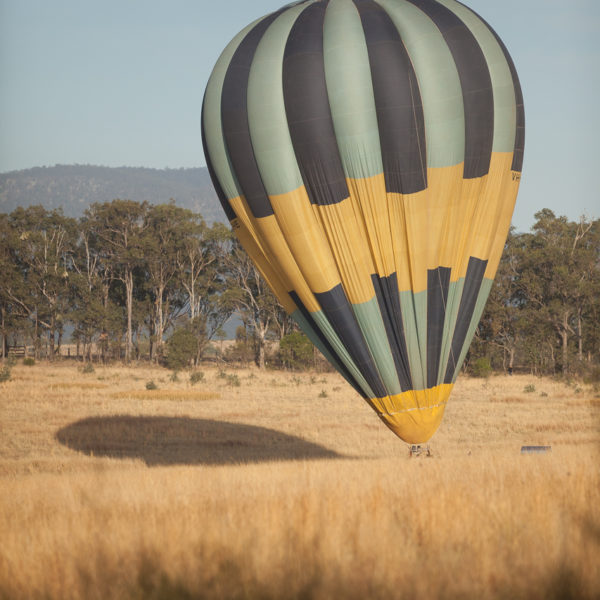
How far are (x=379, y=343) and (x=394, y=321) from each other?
414 mm

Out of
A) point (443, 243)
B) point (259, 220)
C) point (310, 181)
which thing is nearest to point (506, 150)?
point (443, 243)

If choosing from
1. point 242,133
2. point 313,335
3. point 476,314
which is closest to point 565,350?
point 476,314

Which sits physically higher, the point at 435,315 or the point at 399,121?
the point at 399,121

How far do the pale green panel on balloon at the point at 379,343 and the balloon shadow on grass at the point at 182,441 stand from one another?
17.3 ft

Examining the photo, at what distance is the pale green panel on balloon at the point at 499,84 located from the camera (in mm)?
12391

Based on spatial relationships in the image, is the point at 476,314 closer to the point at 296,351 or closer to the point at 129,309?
the point at 296,351

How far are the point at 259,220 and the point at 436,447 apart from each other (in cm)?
818

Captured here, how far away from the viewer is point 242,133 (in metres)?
12.3

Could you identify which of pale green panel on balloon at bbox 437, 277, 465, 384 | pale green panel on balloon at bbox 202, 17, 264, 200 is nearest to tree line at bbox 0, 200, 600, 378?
pale green panel on balloon at bbox 437, 277, 465, 384

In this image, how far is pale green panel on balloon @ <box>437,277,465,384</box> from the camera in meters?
12.3

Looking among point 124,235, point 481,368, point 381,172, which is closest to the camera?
point 381,172

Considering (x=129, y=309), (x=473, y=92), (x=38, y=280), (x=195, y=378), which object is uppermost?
(x=38, y=280)

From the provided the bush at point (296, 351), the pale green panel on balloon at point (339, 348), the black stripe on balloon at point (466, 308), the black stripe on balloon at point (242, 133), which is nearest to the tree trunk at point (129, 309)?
the bush at point (296, 351)

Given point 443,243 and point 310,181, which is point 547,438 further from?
point 310,181
